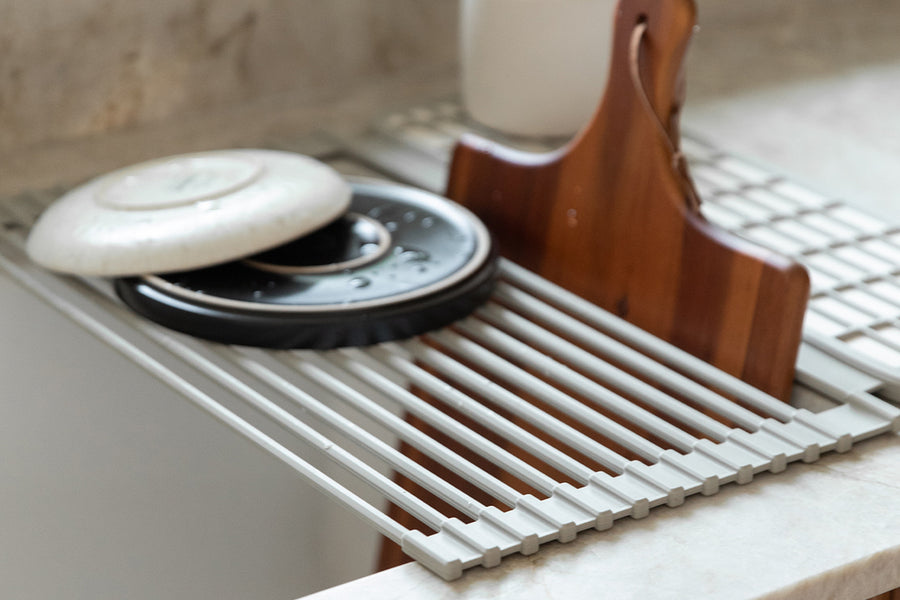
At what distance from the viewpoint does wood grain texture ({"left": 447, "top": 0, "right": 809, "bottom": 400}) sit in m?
0.72

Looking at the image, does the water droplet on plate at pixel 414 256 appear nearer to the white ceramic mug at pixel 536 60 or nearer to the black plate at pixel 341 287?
the black plate at pixel 341 287

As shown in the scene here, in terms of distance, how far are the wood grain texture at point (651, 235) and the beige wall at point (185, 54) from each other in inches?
14.2

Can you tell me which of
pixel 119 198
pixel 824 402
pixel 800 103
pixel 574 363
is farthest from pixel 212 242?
pixel 800 103

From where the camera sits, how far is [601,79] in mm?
1073

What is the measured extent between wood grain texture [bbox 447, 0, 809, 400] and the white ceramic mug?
200 mm

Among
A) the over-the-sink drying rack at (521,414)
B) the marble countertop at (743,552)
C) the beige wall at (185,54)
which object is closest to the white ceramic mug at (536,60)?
the beige wall at (185,54)

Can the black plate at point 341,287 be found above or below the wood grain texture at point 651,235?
below

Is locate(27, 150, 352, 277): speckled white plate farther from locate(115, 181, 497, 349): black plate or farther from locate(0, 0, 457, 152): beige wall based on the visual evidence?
locate(0, 0, 457, 152): beige wall

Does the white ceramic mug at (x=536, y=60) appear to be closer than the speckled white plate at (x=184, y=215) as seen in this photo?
No

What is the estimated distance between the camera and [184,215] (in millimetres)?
802

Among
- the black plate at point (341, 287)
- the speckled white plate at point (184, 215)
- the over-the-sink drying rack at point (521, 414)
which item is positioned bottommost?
the over-the-sink drying rack at point (521, 414)

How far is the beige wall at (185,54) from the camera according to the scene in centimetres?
105

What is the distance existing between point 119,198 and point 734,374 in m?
0.41

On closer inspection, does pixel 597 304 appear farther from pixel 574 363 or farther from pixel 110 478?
pixel 110 478
